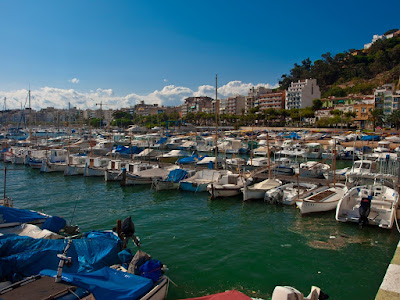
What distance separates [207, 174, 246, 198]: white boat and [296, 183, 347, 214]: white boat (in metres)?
5.77

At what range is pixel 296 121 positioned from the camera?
118 meters

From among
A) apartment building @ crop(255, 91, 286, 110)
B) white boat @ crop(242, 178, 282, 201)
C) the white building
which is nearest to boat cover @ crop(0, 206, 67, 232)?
white boat @ crop(242, 178, 282, 201)

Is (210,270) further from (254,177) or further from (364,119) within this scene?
(364,119)

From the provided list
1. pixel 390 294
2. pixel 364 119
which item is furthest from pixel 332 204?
pixel 364 119

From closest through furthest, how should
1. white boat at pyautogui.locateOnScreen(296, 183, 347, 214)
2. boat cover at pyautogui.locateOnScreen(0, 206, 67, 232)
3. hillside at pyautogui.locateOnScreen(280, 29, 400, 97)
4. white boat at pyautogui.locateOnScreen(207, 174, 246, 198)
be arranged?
boat cover at pyautogui.locateOnScreen(0, 206, 67, 232) → white boat at pyautogui.locateOnScreen(296, 183, 347, 214) → white boat at pyautogui.locateOnScreen(207, 174, 246, 198) → hillside at pyautogui.locateOnScreen(280, 29, 400, 97)

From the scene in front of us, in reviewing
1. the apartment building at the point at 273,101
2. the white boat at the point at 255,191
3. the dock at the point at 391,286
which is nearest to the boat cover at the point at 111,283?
the dock at the point at 391,286

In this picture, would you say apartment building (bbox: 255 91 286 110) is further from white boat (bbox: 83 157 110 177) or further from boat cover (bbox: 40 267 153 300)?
boat cover (bbox: 40 267 153 300)

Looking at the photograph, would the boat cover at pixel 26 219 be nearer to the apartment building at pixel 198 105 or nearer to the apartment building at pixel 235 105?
the apartment building at pixel 235 105

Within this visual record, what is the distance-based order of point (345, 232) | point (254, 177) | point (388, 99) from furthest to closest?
point (388, 99), point (254, 177), point (345, 232)

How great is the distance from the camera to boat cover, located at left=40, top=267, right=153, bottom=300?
8.95m

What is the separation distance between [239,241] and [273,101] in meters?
128

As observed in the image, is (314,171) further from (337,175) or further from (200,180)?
(200,180)

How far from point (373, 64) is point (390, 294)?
163m

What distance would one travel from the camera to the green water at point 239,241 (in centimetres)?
1318
